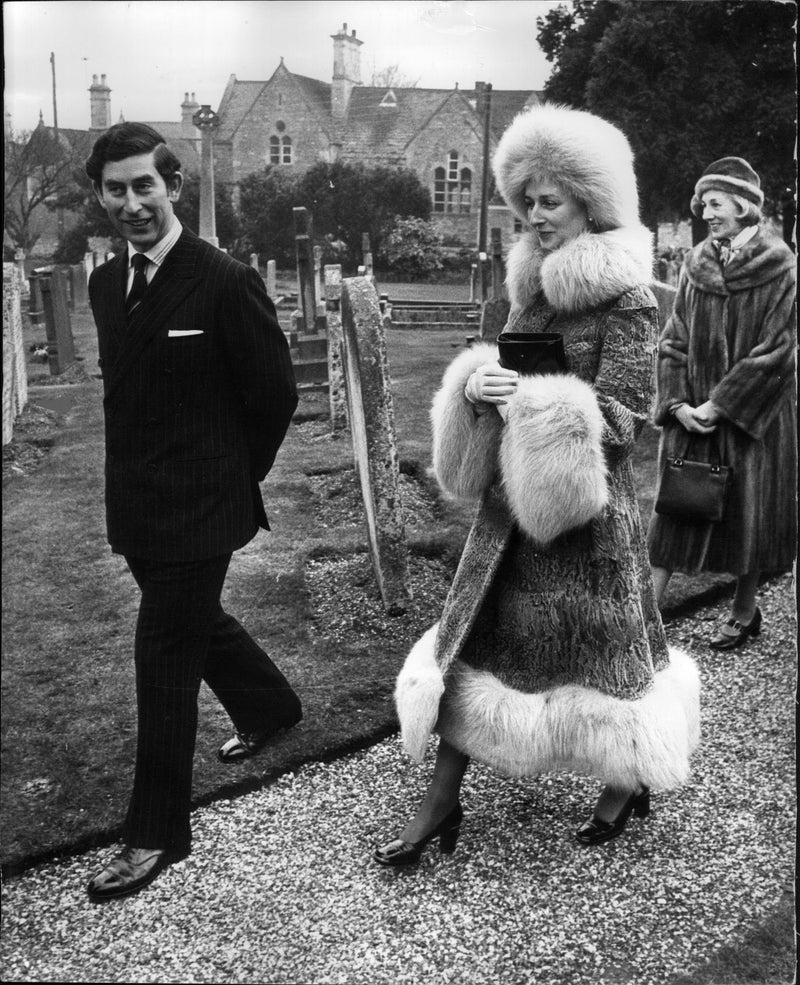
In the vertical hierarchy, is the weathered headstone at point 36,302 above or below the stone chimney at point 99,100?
below

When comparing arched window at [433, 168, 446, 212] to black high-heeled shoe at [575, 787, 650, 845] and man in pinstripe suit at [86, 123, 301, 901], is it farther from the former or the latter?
black high-heeled shoe at [575, 787, 650, 845]

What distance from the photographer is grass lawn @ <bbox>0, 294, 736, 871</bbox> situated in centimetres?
336

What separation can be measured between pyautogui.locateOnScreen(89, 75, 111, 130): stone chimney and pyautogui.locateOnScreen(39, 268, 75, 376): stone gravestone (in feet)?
3.91

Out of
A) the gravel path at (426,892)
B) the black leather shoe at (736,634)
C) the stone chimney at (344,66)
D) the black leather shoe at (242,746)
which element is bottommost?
the gravel path at (426,892)

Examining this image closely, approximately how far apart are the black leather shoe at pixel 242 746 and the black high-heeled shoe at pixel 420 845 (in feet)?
2.07

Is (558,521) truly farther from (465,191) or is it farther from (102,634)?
(102,634)

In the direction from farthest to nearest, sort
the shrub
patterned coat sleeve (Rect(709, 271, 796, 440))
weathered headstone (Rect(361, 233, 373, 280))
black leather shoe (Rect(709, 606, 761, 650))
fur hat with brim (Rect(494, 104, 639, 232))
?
black leather shoe (Rect(709, 606, 761, 650)) → patterned coat sleeve (Rect(709, 271, 796, 440)) → weathered headstone (Rect(361, 233, 373, 280)) → the shrub → fur hat with brim (Rect(494, 104, 639, 232))

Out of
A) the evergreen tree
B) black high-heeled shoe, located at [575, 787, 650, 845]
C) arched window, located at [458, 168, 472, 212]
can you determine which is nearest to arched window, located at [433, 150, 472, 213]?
arched window, located at [458, 168, 472, 212]

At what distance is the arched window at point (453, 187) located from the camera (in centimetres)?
363

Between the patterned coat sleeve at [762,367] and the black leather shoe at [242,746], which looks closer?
the black leather shoe at [242,746]

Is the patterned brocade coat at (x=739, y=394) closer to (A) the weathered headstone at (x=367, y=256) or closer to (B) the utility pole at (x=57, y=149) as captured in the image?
(A) the weathered headstone at (x=367, y=256)

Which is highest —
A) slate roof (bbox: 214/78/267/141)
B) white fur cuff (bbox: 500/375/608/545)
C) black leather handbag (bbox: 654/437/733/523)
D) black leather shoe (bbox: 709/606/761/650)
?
slate roof (bbox: 214/78/267/141)

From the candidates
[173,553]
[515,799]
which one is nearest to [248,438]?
[173,553]

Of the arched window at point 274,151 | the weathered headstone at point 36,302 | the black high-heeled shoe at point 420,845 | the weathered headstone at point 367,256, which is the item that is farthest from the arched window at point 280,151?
the black high-heeled shoe at point 420,845
